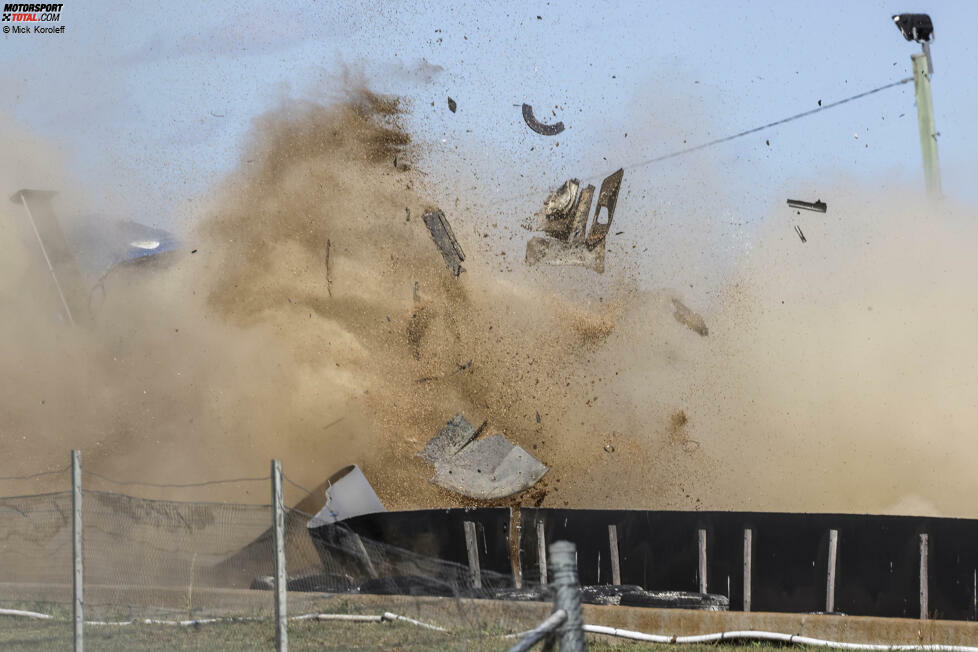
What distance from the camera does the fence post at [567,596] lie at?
5.45 m

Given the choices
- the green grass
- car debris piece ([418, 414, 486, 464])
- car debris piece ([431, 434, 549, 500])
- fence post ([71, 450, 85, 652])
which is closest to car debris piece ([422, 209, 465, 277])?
car debris piece ([418, 414, 486, 464])

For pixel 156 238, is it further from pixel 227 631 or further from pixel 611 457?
pixel 227 631

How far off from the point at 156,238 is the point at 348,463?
646cm

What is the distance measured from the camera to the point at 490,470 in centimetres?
2209

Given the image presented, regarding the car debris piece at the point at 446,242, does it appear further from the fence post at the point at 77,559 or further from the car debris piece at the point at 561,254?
the fence post at the point at 77,559

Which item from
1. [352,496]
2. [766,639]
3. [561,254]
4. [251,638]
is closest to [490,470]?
[352,496]

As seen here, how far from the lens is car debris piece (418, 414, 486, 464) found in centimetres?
2247

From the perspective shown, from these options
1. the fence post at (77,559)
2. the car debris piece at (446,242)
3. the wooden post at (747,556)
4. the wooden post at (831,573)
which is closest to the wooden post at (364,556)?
the wooden post at (747,556)

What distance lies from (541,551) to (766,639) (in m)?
3.59

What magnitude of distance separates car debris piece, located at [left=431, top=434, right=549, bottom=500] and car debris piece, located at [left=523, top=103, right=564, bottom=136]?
5.80 meters

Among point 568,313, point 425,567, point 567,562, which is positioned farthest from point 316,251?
point 567,562

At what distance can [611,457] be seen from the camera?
22.9 m

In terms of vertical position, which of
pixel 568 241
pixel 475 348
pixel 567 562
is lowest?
pixel 567 562

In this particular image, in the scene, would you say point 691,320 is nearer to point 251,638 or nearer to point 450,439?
point 450,439
